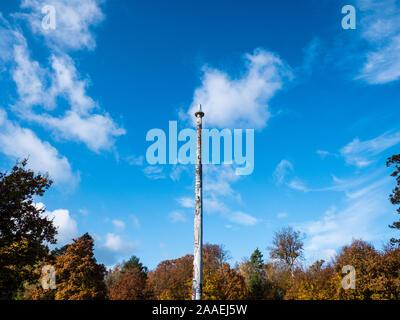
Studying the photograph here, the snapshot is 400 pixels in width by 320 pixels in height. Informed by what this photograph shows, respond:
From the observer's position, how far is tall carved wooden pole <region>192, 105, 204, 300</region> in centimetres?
993

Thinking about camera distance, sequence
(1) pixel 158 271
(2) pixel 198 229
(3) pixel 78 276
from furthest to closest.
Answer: (1) pixel 158 271
(3) pixel 78 276
(2) pixel 198 229

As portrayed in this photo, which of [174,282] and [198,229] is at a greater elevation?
[198,229]

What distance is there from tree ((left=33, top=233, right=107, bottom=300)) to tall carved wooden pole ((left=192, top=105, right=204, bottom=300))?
3319 centimetres

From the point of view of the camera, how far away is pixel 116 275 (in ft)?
234

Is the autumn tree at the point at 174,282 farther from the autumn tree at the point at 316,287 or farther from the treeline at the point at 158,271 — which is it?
the autumn tree at the point at 316,287

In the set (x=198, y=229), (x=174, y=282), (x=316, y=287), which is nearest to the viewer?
(x=198, y=229)

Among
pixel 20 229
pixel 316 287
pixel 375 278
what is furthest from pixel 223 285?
pixel 20 229

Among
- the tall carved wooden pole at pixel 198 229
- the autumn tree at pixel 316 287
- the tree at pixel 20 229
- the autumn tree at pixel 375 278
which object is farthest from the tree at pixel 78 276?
the tall carved wooden pole at pixel 198 229

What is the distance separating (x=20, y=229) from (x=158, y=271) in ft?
172

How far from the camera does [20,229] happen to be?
57.8ft

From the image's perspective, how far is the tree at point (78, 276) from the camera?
36.7 meters

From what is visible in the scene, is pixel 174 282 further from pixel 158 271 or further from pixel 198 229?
pixel 198 229
